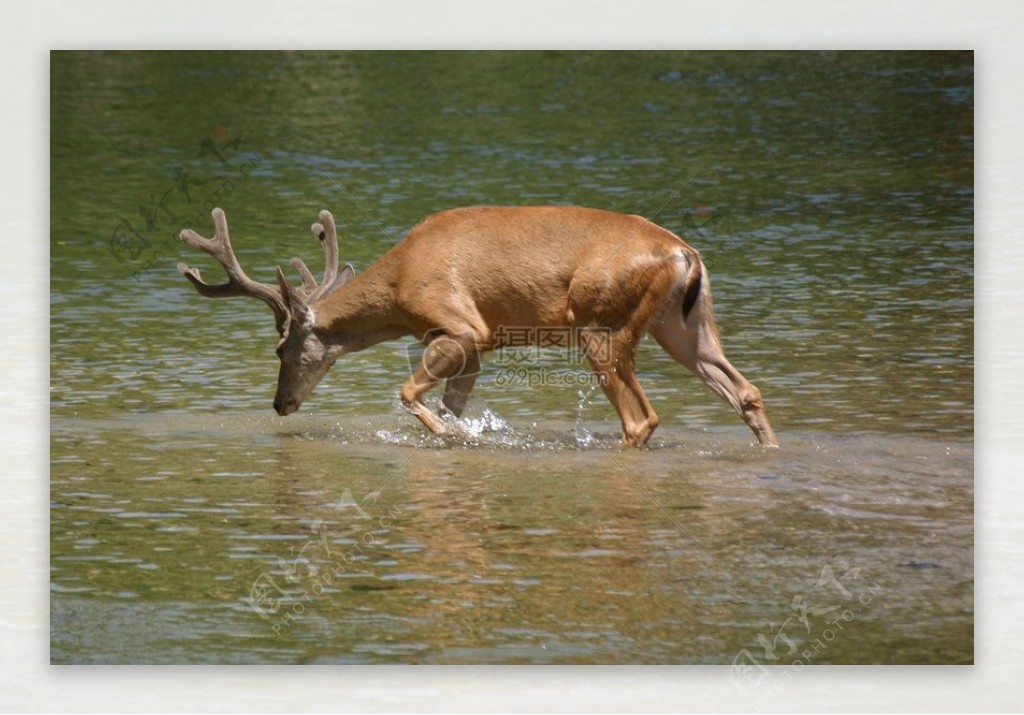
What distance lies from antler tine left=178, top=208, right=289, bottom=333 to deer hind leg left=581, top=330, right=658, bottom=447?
1546mm

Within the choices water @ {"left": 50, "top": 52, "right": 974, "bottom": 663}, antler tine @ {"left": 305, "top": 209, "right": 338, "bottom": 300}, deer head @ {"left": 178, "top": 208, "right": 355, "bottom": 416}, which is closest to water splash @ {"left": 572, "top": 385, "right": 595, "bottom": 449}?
water @ {"left": 50, "top": 52, "right": 974, "bottom": 663}

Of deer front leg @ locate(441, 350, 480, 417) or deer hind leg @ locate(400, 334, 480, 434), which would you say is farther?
deer front leg @ locate(441, 350, 480, 417)

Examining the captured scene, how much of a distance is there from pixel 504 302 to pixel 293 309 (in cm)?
107

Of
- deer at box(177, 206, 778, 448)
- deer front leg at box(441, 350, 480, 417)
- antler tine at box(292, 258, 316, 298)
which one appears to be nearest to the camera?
deer at box(177, 206, 778, 448)

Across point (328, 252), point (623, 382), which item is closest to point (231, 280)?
point (328, 252)

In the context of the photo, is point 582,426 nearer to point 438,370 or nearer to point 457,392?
point 457,392

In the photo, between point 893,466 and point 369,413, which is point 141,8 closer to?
point 369,413

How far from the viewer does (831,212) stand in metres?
12.2

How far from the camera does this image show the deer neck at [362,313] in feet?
36.6

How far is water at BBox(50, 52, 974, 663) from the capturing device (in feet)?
27.6

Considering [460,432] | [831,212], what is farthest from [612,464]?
[831,212]

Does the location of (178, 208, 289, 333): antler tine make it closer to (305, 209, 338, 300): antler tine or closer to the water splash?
(305, 209, 338, 300): antler tine

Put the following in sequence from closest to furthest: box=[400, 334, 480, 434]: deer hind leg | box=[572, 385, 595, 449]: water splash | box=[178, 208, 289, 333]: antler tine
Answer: box=[572, 385, 595, 449]: water splash, box=[400, 334, 480, 434]: deer hind leg, box=[178, 208, 289, 333]: antler tine

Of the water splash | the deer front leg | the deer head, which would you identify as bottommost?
the water splash
